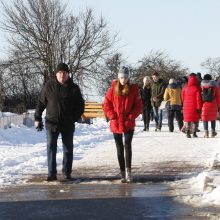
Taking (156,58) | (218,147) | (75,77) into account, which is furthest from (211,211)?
(156,58)

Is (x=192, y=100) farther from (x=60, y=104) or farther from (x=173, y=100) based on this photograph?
(x=60, y=104)

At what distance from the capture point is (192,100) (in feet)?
59.2

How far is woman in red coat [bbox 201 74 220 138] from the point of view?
1764cm

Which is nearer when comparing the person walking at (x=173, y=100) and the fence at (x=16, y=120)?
the fence at (x=16, y=120)

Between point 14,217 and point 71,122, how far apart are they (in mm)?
3240

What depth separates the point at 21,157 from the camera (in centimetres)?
1264

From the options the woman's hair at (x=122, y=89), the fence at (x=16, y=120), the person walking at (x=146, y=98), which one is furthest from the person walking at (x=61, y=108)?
the person walking at (x=146, y=98)

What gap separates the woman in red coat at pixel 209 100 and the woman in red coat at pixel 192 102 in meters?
0.19

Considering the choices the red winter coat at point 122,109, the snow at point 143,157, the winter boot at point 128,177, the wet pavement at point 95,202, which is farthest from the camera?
the red winter coat at point 122,109

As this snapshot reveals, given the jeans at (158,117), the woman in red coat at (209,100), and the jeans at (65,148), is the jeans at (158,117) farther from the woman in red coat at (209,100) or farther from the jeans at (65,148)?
the jeans at (65,148)

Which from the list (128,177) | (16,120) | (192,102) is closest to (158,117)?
(192,102)

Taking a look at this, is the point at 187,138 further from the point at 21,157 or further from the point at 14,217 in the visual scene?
the point at 14,217

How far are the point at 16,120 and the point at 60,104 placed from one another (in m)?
11.0

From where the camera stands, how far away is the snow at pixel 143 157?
347 inches
